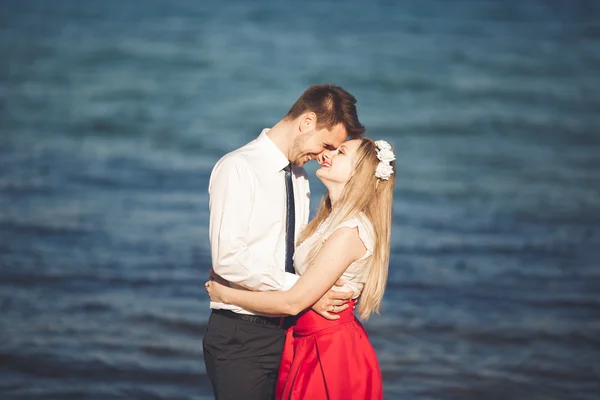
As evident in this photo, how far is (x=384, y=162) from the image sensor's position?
122 inches

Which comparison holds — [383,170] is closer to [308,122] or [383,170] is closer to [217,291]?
[308,122]

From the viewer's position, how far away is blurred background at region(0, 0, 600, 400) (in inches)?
217

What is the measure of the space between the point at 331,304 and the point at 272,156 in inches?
22.6

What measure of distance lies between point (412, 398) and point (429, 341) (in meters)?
0.90

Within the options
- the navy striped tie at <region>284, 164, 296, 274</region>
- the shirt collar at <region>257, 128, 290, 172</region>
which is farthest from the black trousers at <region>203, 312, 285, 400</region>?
the shirt collar at <region>257, 128, 290, 172</region>

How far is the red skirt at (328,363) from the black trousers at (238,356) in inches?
3.6

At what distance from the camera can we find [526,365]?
5406 millimetres

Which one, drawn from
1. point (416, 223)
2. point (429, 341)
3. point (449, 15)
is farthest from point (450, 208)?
point (449, 15)

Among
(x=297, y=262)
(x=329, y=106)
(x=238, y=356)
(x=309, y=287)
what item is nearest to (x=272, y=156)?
(x=329, y=106)

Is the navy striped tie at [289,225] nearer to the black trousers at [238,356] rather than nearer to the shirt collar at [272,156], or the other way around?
the shirt collar at [272,156]

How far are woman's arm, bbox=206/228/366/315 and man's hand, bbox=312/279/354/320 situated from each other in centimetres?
8

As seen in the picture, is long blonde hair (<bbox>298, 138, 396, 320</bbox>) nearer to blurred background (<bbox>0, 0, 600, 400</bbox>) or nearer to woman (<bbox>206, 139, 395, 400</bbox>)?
woman (<bbox>206, 139, 395, 400</bbox>)

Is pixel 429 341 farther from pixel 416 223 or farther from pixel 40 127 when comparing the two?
pixel 40 127

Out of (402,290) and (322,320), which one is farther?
(402,290)
